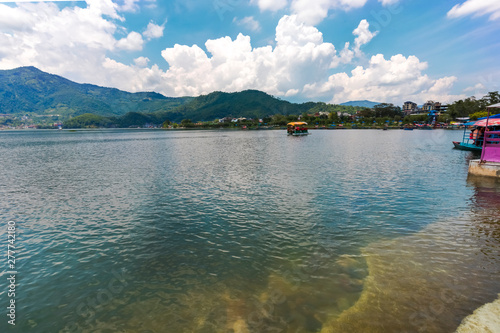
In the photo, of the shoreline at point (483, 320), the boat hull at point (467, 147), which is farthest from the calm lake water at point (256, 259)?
the boat hull at point (467, 147)

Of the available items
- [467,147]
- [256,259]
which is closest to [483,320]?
[256,259]

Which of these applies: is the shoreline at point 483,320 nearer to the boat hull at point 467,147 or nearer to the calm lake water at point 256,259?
the calm lake water at point 256,259

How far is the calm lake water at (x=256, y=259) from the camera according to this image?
840 centimetres

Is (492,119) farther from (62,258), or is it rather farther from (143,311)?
(62,258)

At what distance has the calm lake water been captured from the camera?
27.6 ft

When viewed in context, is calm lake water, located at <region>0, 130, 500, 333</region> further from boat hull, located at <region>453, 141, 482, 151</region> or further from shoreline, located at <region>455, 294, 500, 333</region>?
boat hull, located at <region>453, 141, 482, 151</region>

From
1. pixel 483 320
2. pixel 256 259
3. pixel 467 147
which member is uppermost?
pixel 467 147

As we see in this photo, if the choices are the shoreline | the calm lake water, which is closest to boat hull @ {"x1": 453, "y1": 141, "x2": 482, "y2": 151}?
the calm lake water

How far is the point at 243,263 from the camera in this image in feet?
38.8

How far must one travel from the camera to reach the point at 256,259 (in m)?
12.1

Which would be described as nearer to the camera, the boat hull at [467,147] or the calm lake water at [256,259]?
the calm lake water at [256,259]

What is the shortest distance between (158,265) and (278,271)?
5.97 metres

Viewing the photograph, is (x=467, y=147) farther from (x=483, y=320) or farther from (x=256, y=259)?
(x=256, y=259)

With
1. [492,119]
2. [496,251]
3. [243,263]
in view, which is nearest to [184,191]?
[243,263]
